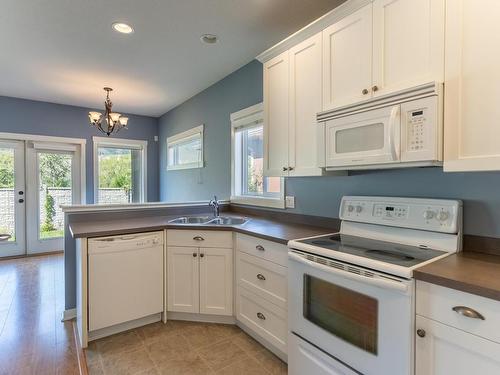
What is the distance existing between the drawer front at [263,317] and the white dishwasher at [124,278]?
72cm

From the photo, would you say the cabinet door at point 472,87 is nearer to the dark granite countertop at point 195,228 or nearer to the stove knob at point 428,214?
the stove knob at point 428,214

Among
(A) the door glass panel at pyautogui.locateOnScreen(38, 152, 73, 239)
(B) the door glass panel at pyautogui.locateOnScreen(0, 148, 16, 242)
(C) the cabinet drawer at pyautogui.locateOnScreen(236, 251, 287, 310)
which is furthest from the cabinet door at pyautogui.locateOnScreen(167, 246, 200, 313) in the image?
(B) the door glass panel at pyautogui.locateOnScreen(0, 148, 16, 242)

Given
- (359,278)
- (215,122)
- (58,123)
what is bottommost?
(359,278)

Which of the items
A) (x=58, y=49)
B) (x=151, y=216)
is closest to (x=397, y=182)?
(x=151, y=216)

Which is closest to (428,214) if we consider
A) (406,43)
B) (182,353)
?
(406,43)

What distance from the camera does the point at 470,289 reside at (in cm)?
102

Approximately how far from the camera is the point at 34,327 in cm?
240

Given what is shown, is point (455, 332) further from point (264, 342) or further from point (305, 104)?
point (305, 104)

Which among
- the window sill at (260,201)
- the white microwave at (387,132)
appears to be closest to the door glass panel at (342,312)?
the white microwave at (387,132)

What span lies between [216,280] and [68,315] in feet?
4.59

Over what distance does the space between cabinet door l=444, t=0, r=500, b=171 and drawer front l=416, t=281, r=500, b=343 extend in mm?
544

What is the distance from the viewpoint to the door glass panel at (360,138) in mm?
1554

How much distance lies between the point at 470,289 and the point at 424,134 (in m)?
0.70

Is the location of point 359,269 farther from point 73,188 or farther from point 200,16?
point 73,188
